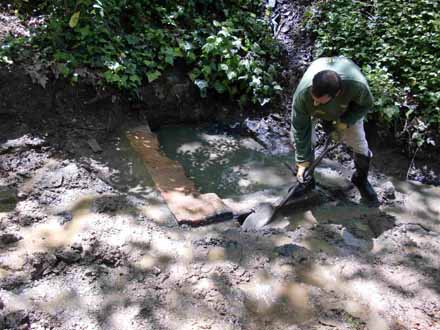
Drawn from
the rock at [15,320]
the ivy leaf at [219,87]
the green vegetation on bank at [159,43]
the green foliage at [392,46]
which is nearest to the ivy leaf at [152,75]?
the green vegetation on bank at [159,43]

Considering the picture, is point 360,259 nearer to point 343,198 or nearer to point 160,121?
point 343,198

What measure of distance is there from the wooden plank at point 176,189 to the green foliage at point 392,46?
2324 millimetres

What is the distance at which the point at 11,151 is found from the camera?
13.7ft

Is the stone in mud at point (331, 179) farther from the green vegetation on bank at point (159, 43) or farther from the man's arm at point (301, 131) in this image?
the green vegetation on bank at point (159, 43)

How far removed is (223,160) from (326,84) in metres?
2.12

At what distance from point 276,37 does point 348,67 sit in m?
2.97

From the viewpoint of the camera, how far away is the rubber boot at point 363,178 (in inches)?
164

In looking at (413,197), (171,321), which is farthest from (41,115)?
(413,197)

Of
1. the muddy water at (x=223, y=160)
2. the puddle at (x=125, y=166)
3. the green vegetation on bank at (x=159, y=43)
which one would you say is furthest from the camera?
the green vegetation on bank at (x=159, y=43)

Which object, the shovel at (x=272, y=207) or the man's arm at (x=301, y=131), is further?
the shovel at (x=272, y=207)

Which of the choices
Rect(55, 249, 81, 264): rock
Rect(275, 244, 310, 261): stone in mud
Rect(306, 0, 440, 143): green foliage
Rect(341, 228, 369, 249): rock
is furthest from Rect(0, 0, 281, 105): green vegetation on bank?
Rect(275, 244, 310, 261): stone in mud

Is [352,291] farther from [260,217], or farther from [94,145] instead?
[94,145]

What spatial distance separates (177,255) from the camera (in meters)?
3.25

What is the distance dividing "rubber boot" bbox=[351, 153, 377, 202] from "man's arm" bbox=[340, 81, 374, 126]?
55 centimetres
